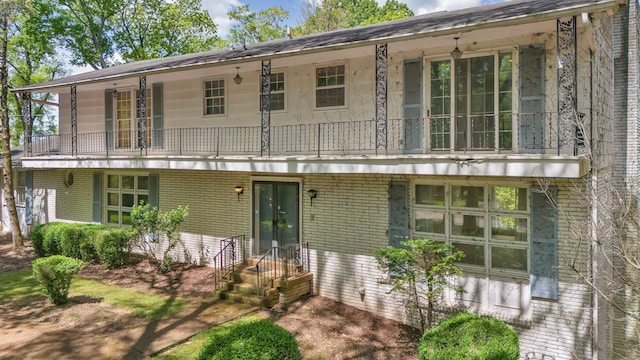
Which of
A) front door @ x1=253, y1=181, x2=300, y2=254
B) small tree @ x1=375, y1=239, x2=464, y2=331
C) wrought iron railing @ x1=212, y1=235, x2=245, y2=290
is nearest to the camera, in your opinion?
small tree @ x1=375, y1=239, x2=464, y2=331

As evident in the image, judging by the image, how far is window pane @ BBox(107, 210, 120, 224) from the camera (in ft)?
50.2

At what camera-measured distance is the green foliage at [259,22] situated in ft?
112

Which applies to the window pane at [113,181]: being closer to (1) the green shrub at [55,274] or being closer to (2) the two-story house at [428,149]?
(2) the two-story house at [428,149]

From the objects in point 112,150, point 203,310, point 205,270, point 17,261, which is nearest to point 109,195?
point 112,150

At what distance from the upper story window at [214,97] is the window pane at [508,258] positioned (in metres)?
8.63

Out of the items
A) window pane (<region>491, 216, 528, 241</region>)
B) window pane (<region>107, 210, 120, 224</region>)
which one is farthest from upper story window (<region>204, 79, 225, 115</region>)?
window pane (<region>491, 216, 528, 241</region>)

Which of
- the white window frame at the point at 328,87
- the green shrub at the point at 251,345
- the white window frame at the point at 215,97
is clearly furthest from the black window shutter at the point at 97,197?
the green shrub at the point at 251,345

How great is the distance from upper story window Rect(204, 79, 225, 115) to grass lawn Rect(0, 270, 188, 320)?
5703mm


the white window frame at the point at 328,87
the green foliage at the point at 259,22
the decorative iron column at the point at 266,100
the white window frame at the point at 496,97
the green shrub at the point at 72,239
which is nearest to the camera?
the white window frame at the point at 496,97

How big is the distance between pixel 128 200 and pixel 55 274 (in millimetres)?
5597

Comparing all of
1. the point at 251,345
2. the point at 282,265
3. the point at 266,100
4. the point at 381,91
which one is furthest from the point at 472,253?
the point at 266,100

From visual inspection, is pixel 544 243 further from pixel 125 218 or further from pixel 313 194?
pixel 125 218

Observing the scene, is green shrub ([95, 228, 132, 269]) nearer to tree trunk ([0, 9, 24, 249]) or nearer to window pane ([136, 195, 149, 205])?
window pane ([136, 195, 149, 205])

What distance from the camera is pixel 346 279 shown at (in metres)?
10.4
